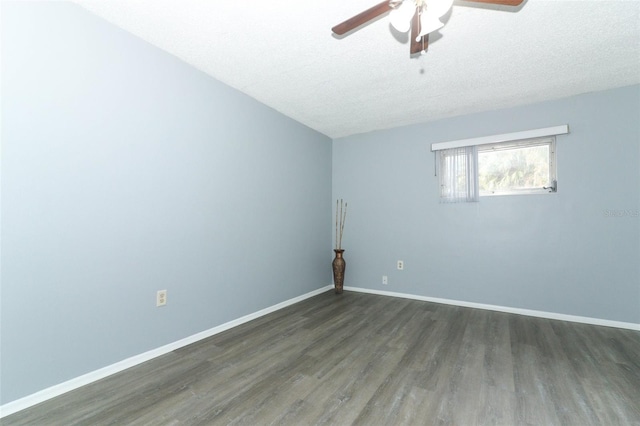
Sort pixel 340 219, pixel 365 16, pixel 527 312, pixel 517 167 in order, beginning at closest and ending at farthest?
1. pixel 365 16
2. pixel 527 312
3. pixel 517 167
4. pixel 340 219

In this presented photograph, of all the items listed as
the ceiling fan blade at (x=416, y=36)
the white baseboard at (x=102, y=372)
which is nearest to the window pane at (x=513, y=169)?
the ceiling fan blade at (x=416, y=36)

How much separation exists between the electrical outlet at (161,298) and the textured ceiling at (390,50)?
1.92m

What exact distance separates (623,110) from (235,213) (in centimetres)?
402

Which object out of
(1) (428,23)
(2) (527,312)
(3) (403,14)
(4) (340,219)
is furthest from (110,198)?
(2) (527,312)

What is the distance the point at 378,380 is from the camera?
177cm

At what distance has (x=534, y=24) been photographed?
73.3 inches

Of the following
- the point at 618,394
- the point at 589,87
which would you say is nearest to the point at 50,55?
the point at 618,394

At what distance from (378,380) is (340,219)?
2722 millimetres

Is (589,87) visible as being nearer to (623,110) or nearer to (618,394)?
(623,110)

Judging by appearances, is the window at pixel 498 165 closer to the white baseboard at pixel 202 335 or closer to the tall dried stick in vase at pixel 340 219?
the white baseboard at pixel 202 335

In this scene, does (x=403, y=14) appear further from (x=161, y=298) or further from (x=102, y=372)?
(x=102, y=372)

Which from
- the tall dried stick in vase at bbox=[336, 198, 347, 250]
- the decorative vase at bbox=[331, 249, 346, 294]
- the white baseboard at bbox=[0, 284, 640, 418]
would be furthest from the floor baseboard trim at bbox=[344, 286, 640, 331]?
the tall dried stick in vase at bbox=[336, 198, 347, 250]

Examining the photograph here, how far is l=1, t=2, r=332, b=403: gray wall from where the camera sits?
1.49 metres

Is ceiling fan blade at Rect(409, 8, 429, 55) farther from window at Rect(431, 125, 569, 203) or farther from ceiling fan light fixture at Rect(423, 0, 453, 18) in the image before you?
window at Rect(431, 125, 569, 203)
